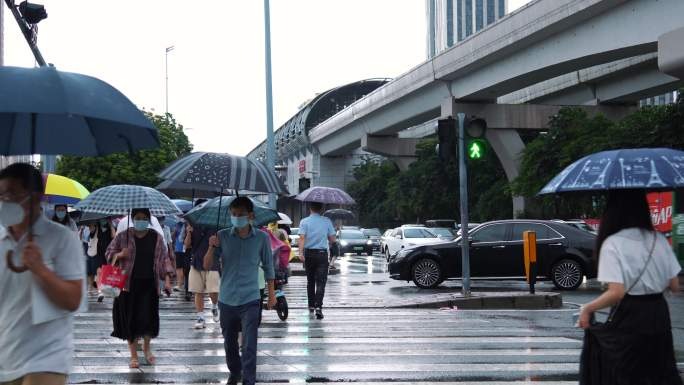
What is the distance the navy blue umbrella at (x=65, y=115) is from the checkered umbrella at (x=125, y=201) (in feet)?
15.2

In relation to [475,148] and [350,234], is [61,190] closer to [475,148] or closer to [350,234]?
[475,148]

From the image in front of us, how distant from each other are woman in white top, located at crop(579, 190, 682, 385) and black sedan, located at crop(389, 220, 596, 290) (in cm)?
1581

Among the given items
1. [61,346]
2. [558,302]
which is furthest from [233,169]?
[558,302]

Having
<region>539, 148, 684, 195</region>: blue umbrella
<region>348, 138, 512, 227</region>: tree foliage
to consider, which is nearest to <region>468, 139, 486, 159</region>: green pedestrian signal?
<region>539, 148, 684, 195</region>: blue umbrella

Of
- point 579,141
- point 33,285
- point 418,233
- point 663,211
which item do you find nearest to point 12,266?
point 33,285

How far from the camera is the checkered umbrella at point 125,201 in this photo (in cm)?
1012

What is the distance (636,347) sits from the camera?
4840mm

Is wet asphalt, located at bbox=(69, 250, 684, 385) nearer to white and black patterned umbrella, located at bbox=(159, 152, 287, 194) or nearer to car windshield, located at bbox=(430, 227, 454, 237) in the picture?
white and black patterned umbrella, located at bbox=(159, 152, 287, 194)

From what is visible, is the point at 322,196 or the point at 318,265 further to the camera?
the point at 322,196

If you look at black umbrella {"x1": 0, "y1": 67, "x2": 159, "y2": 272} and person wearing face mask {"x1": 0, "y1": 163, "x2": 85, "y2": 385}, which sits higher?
black umbrella {"x1": 0, "y1": 67, "x2": 159, "y2": 272}

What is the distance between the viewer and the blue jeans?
293 inches

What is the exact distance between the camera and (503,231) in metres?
21.2

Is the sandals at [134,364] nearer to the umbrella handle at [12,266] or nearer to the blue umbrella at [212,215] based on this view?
the blue umbrella at [212,215]

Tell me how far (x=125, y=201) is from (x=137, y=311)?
1.32m
